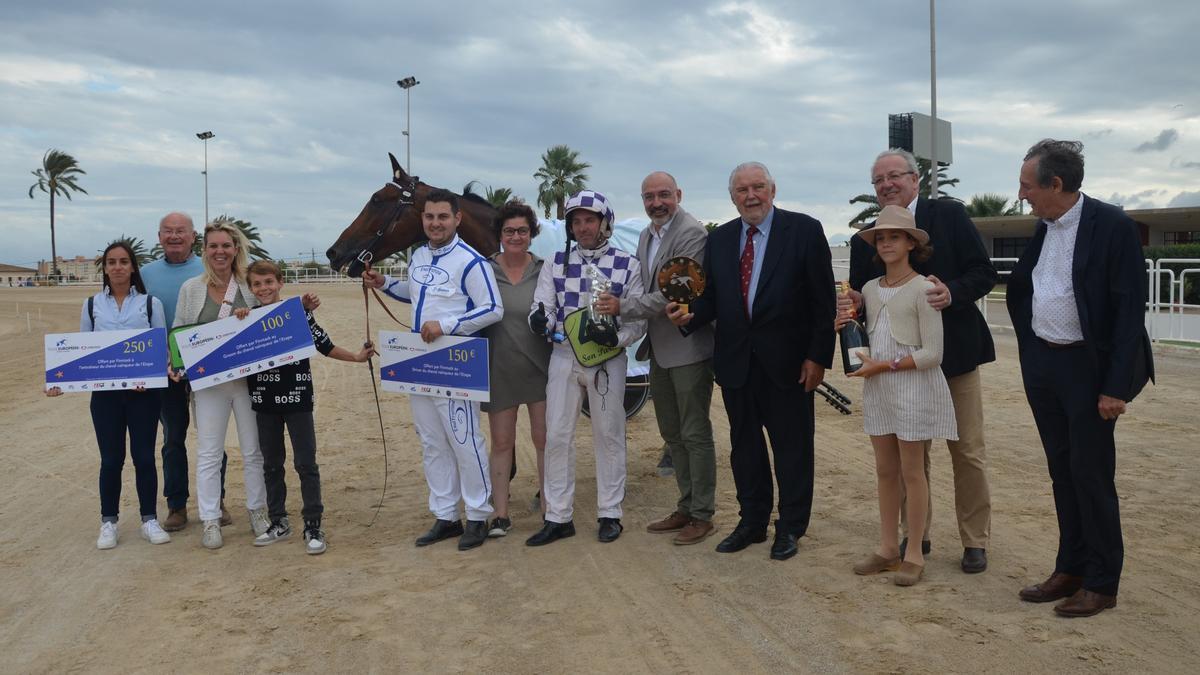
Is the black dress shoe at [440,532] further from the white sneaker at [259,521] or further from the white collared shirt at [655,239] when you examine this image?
the white collared shirt at [655,239]

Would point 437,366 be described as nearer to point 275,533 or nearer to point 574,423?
point 574,423

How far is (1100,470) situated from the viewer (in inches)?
148

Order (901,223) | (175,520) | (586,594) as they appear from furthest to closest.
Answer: (175,520)
(586,594)
(901,223)

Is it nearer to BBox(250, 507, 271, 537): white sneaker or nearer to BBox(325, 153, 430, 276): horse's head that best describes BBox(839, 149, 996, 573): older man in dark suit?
BBox(250, 507, 271, 537): white sneaker

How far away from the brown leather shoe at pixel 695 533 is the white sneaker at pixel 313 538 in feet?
6.59

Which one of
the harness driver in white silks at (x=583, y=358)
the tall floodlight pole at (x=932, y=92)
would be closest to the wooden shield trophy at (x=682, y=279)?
the harness driver in white silks at (x=583, y=358)

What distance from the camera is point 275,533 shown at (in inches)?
209

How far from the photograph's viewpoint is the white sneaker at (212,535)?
5.17 metres

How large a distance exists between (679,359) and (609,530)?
1.07 m

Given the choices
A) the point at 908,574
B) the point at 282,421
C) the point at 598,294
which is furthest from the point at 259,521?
the point at 908,574

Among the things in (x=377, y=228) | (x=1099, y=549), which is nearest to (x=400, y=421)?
(x=377, y=228)

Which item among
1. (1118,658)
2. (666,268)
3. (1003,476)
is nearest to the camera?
(1118,658)

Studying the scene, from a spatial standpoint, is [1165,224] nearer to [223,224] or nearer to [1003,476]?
[1003,476]

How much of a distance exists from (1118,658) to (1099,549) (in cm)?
56
